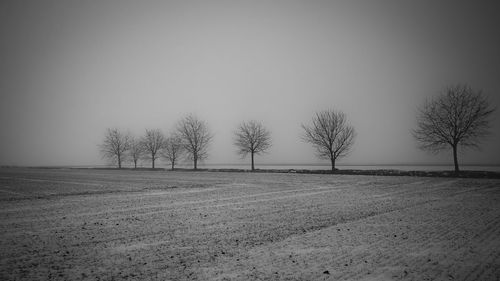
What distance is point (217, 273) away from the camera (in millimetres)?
5910

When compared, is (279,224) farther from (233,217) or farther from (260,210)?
(260,210)

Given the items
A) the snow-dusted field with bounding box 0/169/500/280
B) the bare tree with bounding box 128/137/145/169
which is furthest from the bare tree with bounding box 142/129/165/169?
the snow-dusted field with bounding box 0/169/500/280

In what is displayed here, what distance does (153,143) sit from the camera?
84375 mm

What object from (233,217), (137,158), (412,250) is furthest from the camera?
(137,158)

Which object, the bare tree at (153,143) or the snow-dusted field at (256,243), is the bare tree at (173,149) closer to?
the bare tree at (153,143)

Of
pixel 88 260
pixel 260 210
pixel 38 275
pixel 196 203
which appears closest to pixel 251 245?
pixel 88 260

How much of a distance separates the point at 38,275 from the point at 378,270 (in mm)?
6879

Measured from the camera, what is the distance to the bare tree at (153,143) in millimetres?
82812

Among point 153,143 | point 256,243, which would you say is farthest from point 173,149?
point 256,243

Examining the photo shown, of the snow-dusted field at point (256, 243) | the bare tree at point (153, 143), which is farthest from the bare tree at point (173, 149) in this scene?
the snow-dusted field at point (256, 243)

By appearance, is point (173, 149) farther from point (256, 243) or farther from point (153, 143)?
point (256, 243)

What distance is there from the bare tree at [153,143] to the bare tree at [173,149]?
4.60m

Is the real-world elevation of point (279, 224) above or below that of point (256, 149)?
below

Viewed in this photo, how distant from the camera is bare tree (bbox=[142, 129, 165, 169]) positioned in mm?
82812
